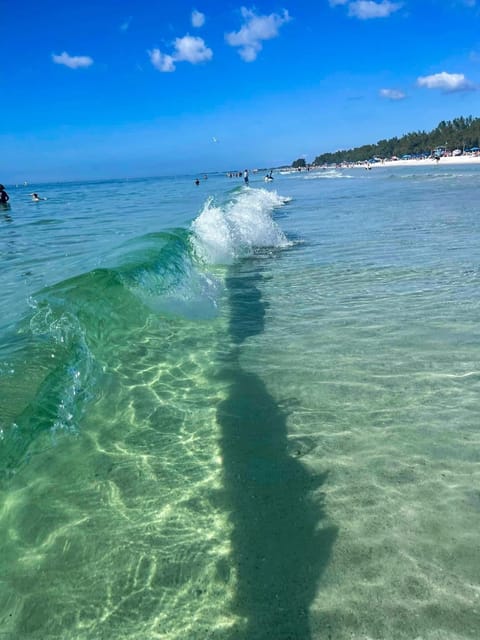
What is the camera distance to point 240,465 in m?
3.62

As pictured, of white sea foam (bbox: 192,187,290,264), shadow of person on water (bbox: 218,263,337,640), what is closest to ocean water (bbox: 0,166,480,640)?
shadow of person on water (bbox: 218,263,337,640)

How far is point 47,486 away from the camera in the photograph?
11.4ft

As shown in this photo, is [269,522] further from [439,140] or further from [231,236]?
[439,140]

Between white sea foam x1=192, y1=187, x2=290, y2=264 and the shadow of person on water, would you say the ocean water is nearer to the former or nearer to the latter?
the shadow of person on water

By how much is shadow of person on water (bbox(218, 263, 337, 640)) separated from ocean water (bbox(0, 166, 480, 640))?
0.01 meters

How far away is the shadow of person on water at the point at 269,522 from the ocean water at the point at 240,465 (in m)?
0.01

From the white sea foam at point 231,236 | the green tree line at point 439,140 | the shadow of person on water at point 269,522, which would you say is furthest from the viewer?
the green tree line at point 439,140

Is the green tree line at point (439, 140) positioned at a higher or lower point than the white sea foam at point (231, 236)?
higher

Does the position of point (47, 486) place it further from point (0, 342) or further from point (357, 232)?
point (357, 232)

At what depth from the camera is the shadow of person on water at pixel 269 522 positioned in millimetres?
2436

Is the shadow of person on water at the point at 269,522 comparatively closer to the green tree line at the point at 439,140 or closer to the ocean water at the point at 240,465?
the ocean water at the point at 240,465

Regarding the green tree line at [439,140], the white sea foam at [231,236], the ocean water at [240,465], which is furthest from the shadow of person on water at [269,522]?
the green tree line at [439,140]

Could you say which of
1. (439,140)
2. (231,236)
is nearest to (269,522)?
(231,236)

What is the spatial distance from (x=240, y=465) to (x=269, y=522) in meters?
0.66
